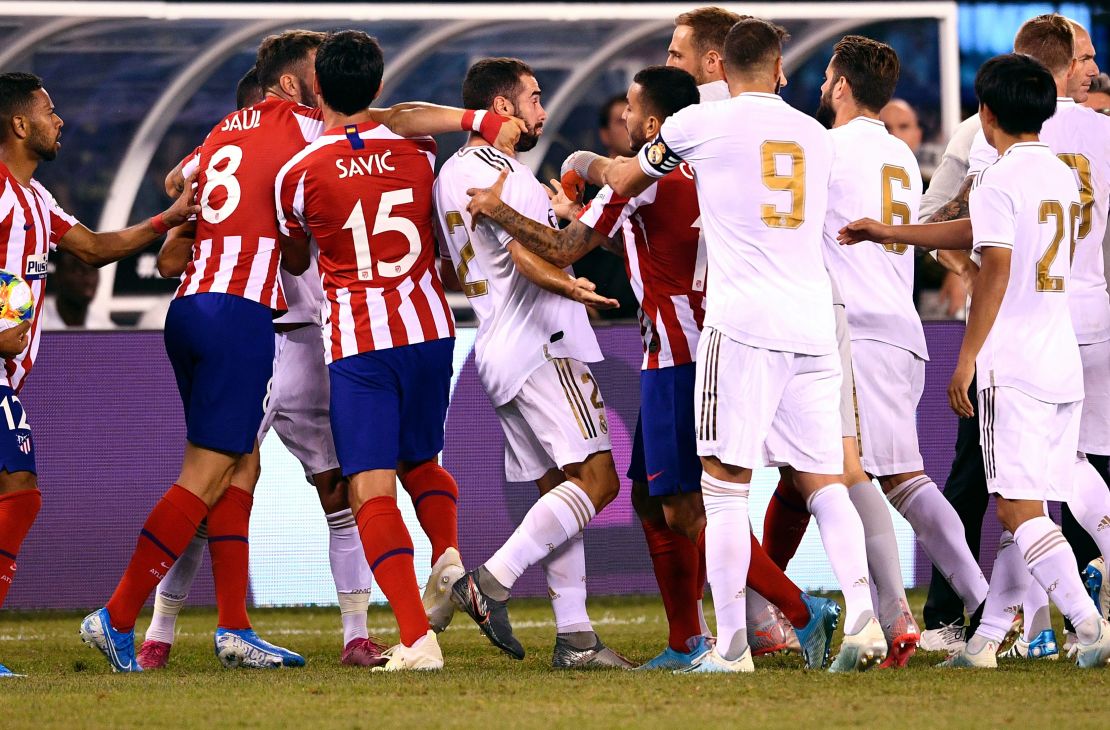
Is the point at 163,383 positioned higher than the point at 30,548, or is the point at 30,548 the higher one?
the point at 163,383

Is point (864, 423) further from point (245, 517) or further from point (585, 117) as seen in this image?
point (585, 117)

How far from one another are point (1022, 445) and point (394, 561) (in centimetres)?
227

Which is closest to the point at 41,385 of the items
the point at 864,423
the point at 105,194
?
the point at 105,194

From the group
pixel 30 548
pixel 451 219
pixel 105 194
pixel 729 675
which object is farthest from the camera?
pixel 105 194

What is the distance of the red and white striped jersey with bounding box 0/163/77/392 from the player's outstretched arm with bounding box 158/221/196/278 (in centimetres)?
49

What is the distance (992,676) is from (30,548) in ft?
17.2

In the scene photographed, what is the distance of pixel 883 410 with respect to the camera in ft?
20.2

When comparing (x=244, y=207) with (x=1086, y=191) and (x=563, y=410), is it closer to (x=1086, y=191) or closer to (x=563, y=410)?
(x=563, y=410)

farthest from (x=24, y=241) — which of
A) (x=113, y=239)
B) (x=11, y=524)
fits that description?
(x=11, y=524)

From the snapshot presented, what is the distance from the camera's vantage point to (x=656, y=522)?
602cm

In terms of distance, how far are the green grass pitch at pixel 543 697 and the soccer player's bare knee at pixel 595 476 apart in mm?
679

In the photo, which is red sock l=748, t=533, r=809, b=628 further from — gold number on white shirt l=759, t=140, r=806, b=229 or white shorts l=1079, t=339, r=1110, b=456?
white shorts l=1079, t=339, r=1110, b=456

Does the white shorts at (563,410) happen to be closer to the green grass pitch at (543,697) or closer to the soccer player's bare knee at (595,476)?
the soccer player's bare knee at (595,476)

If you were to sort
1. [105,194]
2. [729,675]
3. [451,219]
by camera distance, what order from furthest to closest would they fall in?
[105,194] → [451,219] → [729,675]
